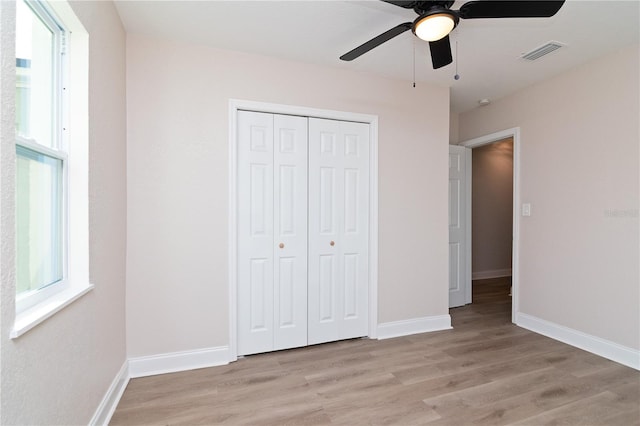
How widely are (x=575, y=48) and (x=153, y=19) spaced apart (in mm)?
3293

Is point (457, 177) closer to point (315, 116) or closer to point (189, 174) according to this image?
point (315, 116)

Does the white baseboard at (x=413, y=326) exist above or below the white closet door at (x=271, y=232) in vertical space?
below

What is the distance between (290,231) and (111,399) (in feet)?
5.56

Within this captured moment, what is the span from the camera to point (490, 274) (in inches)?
227

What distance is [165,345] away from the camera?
2.49 m

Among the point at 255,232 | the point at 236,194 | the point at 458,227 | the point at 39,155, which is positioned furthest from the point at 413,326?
the point at 39,155

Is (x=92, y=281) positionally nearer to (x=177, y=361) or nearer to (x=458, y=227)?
(x=177, y=361)

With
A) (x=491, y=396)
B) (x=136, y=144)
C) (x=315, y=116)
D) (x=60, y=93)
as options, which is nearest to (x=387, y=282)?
(x=491, y=396)

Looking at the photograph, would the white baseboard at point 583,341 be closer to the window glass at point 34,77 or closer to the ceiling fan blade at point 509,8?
the ceiling fan blade at point 509,8

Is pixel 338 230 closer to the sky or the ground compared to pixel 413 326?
closer to the sky

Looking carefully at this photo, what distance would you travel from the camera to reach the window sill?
1.05 metres

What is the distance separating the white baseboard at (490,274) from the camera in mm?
5684

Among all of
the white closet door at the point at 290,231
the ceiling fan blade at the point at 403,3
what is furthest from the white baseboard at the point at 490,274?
the ceiling fan blade at the point at 403,3

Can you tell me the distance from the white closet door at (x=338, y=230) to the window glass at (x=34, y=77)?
1.87 metres
